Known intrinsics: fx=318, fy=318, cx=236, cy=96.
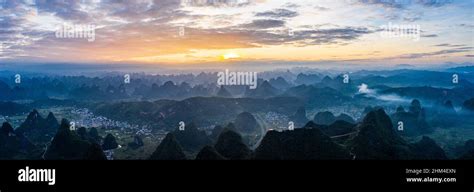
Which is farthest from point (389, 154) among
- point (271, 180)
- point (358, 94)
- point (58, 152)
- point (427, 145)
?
point (358, 94)

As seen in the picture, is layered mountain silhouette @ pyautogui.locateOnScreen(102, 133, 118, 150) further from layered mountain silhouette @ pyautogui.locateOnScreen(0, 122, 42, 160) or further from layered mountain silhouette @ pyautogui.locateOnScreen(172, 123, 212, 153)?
layered mountain silhouette @ pyautogui.locateOnScreen(172, 123, 212, 153)

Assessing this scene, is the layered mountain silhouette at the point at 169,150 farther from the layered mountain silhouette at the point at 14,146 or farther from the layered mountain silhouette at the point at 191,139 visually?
the layered mountain silhouette at the point at 14,146

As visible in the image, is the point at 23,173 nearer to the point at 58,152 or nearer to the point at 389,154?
the point at 389,154

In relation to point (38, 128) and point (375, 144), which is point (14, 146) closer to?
point (38, 128)

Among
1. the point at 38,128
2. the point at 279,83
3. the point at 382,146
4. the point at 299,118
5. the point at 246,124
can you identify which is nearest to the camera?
the point at 382,146

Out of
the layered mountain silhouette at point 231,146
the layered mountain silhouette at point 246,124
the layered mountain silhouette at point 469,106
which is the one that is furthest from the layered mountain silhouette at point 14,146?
the layered mountain silhouette at point 469,106

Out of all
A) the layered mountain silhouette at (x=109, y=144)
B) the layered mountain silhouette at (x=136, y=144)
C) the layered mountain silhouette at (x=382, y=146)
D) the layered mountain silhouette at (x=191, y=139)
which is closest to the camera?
the layered mountain silhouette at (x=382, y=146)

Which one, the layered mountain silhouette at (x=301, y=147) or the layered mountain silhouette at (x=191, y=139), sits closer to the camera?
the layered mountain silhouette at (x=301, y=147)

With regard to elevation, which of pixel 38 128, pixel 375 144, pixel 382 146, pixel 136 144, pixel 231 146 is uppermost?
pixel 231 146

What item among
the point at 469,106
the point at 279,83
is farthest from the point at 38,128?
the point at 279,83
